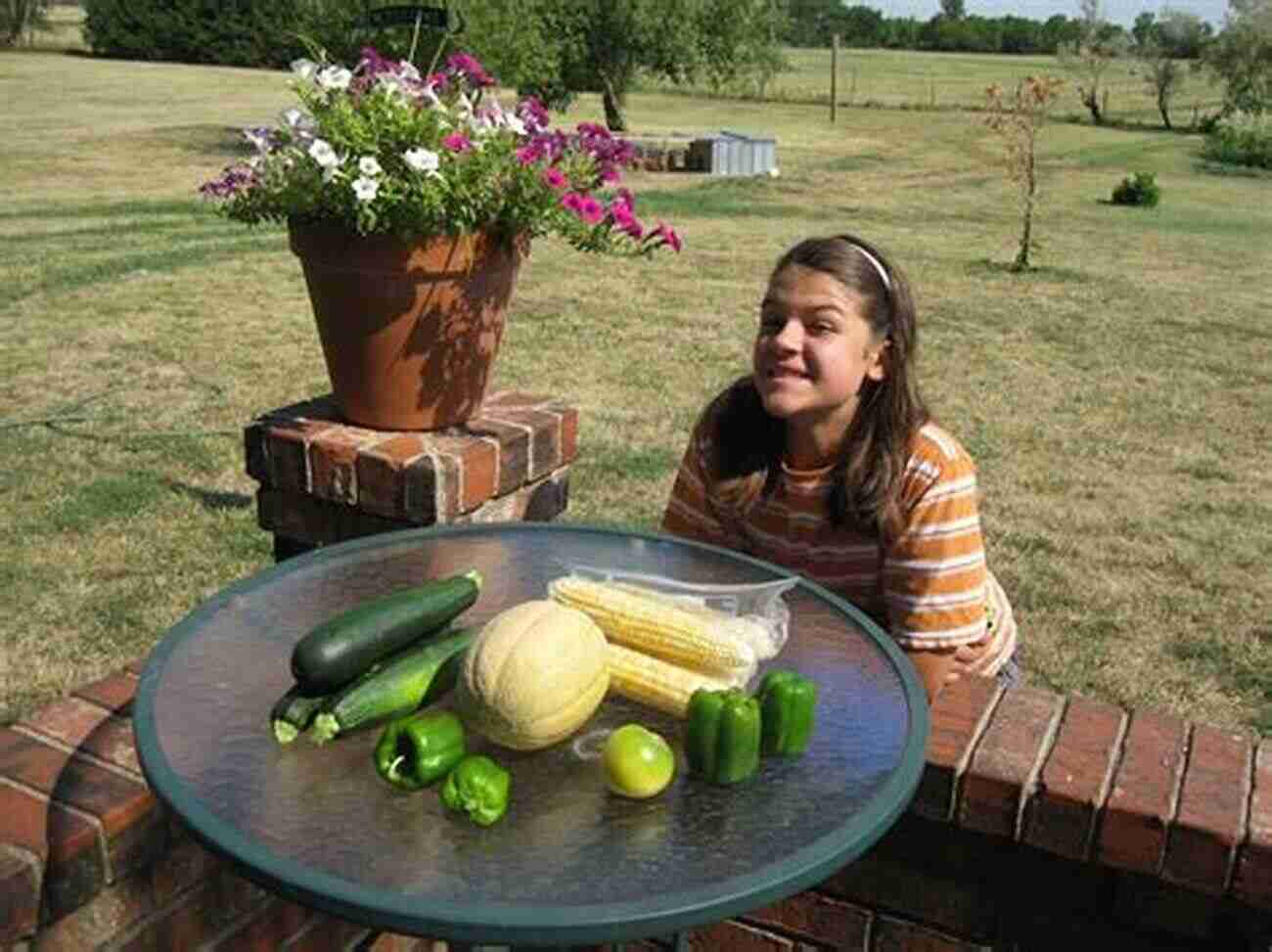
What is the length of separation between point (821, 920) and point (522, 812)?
883mm

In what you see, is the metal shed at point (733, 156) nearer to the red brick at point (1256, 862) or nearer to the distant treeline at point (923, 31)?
the red brick at point (1256, 862)

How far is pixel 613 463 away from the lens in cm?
559

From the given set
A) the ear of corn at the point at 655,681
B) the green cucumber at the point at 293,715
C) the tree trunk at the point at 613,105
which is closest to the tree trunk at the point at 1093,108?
the tree trunk at the point at 613,105

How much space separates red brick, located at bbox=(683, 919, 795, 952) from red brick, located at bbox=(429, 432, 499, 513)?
987 mm

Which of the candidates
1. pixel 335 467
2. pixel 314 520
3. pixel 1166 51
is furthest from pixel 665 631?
pixel 1166 51

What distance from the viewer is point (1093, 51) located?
28.7 metres

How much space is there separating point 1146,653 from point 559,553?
2.68 meters

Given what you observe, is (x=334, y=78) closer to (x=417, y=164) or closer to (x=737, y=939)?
(x=417, y=164)

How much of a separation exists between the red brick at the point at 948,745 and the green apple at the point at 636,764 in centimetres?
50

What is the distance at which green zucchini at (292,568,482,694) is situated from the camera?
1.50 metres

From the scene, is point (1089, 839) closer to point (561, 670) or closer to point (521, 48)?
point (561, 670)

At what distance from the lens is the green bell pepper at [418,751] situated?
1349 millimetres

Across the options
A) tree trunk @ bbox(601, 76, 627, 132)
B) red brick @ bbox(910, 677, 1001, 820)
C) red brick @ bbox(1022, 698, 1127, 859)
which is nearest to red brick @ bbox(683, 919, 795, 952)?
red brick @ bbox(910, 677, 1001, 820)

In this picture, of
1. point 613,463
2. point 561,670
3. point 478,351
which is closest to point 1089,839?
point 561,670
